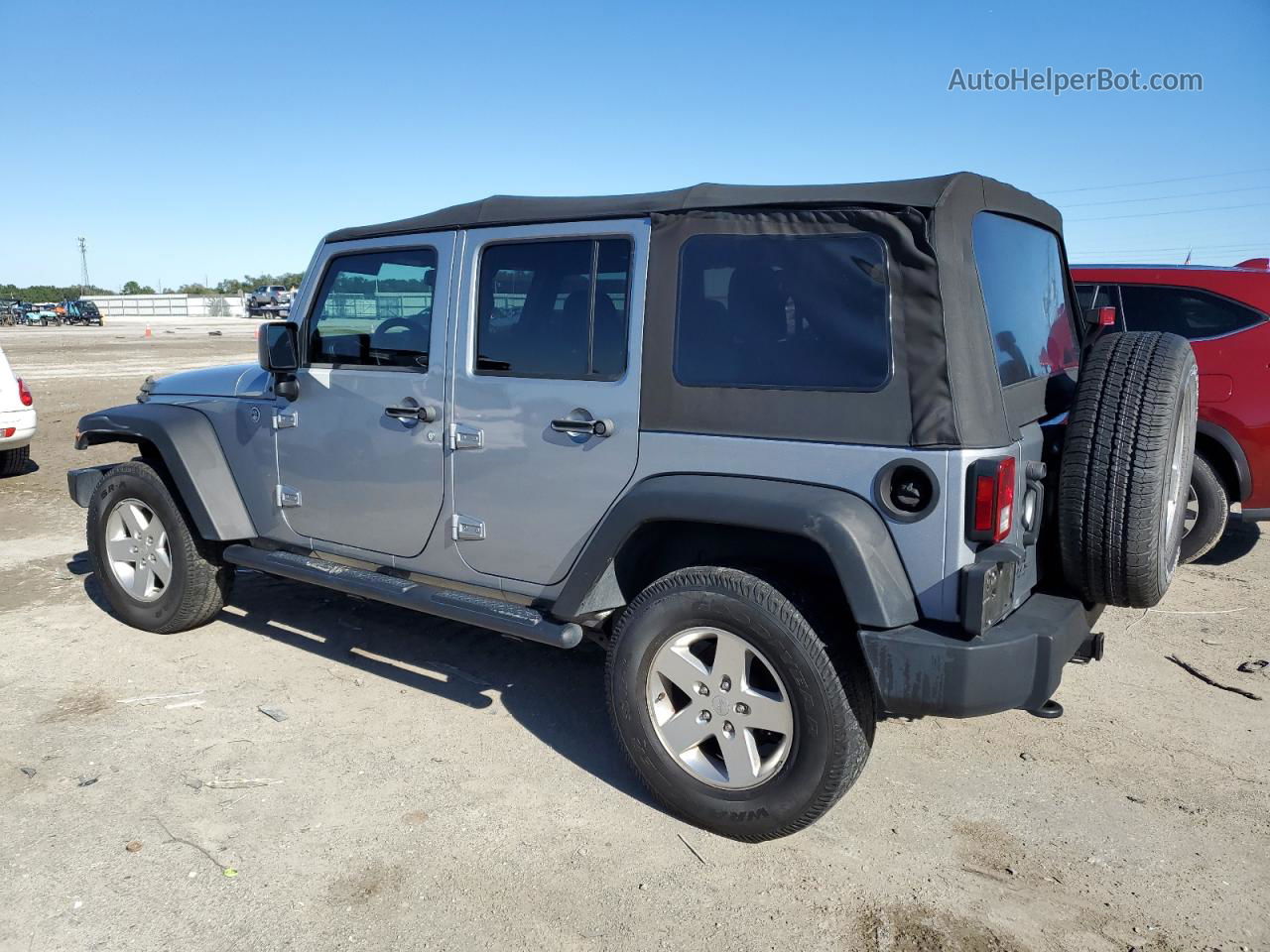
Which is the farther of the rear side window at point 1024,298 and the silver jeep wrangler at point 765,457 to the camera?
the rear side window at point 1024,298

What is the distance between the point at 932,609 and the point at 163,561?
3855mm

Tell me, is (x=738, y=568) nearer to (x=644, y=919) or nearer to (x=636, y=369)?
(x=636, y=369)

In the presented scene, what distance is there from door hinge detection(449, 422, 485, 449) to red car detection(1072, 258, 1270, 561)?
4280 mm

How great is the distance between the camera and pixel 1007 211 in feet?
11.1

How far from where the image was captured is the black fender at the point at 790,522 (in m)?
2.83

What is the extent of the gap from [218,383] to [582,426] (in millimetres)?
2341

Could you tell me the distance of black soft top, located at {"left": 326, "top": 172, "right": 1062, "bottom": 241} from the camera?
9.54 ft

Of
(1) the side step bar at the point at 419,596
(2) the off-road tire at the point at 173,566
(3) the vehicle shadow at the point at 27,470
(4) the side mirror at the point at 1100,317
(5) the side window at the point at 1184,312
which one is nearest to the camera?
(1) the side step bar at the point at 419,596

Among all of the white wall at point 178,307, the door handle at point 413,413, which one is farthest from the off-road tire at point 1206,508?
the white wall at point 178,307

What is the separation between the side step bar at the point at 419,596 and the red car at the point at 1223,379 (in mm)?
4204

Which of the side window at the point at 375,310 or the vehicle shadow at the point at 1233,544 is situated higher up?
the side window at the point at 375,310

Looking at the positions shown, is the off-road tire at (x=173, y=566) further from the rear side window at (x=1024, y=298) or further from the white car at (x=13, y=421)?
the white car at (x=13, y=421)

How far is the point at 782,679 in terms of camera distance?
9.95 feet

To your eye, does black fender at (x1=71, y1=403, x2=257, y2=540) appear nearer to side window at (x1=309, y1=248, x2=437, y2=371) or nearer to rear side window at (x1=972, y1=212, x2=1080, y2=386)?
A: side window at (x1=309, y1=248, x2=437, y2=371)
